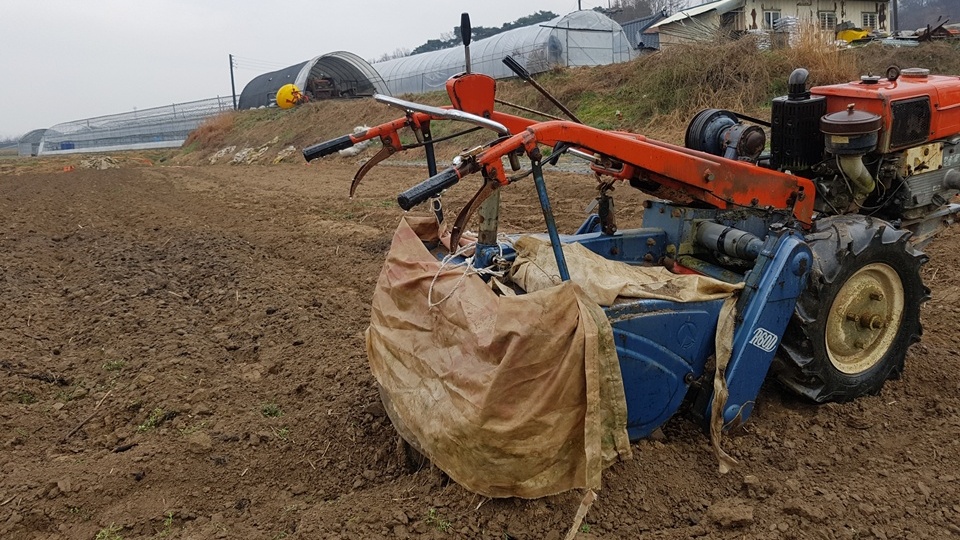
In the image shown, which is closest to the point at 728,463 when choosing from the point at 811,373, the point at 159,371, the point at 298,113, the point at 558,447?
the point at 811,373

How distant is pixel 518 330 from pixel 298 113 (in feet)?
93.2

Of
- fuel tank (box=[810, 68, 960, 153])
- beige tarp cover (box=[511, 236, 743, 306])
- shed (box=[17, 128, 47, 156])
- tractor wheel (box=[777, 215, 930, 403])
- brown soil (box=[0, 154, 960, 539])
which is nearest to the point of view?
brown soil (box=[0, 154, 960, 539])

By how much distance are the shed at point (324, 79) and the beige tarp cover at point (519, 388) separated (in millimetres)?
32062

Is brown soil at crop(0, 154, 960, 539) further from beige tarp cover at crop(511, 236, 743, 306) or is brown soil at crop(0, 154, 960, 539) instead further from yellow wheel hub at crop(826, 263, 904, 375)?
beige tarp cover at crop(511, 236, 743, 306)

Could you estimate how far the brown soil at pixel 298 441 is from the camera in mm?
2857

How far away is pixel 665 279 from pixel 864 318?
1038 mm

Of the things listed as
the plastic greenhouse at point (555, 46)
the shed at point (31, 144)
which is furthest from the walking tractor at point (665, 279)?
the shed at point (31, 144)

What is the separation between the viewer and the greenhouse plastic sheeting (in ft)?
8.63

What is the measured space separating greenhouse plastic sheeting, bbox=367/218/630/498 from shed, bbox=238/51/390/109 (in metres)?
32.1

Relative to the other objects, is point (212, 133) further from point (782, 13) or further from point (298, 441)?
point (298, 441)

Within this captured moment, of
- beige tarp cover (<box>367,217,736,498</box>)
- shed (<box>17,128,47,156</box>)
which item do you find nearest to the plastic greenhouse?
beige tarp cover (<box>367,217,736,498</box>)

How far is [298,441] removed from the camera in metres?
3.68

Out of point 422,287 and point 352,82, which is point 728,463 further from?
point 352,82

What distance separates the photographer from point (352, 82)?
3706cm
